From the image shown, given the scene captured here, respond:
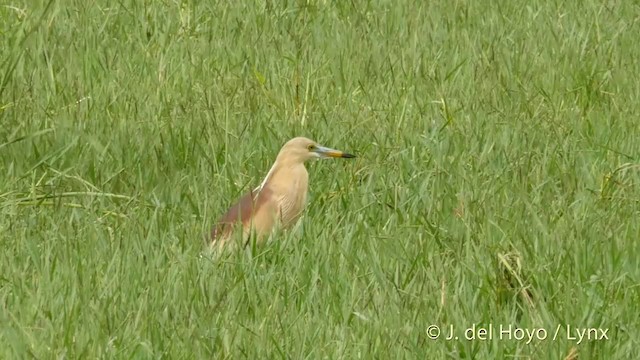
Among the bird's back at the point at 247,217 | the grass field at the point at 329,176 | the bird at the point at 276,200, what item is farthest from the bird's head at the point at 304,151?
the bird's back at the point at 247,217

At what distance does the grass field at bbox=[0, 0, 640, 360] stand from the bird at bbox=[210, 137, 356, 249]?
8 centimetres

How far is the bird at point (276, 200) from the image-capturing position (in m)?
4.83

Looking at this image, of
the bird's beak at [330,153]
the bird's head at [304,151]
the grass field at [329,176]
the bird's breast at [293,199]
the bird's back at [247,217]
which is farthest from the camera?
the bird's beak at [330,153]

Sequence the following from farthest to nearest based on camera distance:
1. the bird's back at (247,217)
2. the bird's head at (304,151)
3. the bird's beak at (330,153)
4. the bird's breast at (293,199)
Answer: the bird's beak at (330,153)
the bird's head at (304,151)
the bird's breast at (293,199)
the bird's back at (247,217)

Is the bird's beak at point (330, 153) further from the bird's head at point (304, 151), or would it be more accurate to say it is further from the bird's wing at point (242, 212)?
the bird's wing at point (242, 212)

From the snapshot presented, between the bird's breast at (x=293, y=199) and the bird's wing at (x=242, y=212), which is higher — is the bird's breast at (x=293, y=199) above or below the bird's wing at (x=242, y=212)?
below

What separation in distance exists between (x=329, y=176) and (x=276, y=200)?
2.11ft

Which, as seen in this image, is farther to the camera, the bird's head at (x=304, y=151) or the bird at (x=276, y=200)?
the bird's head at (x=304, y=151)

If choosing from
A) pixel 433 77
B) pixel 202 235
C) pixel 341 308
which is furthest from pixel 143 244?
pixel 433 77

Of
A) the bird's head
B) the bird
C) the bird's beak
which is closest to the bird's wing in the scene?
the bird

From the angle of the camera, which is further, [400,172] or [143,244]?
[400,172]

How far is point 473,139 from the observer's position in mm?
5898

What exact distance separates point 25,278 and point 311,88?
2.23 meters

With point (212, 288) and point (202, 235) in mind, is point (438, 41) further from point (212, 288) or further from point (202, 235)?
point (212, 288)
